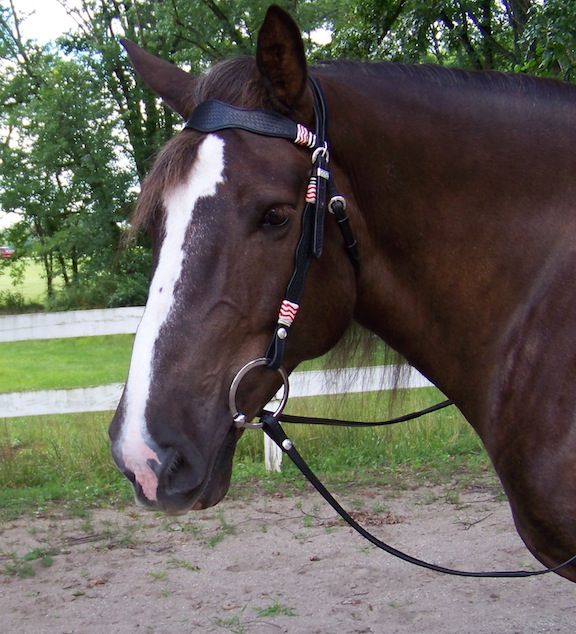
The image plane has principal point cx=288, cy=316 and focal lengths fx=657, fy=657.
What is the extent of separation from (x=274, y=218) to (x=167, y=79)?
2.19 feet

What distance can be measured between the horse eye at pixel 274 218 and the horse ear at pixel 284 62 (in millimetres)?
300

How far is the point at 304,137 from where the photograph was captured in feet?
5.72

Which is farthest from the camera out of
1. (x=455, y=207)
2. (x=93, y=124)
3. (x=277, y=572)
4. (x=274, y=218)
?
(x=93, y=124)

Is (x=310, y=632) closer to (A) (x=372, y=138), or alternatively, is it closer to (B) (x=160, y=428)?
(B) (x=160, y=428)

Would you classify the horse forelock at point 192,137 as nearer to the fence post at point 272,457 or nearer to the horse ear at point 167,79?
the horse ear at point 167,79

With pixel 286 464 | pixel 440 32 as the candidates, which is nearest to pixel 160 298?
pixel 286 464

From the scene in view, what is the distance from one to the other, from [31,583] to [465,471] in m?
3.23

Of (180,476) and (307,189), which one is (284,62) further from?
(180,476)

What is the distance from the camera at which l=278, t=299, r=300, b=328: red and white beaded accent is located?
1.71 meters

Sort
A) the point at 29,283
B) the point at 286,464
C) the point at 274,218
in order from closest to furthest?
the point at 274,218 < the point at 286,464 < the point at 29,283

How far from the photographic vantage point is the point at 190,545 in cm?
411

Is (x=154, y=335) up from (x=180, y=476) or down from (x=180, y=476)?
up

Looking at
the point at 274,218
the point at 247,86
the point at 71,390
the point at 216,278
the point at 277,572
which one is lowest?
the point at 277,572

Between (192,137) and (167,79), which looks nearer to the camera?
(192,137)
